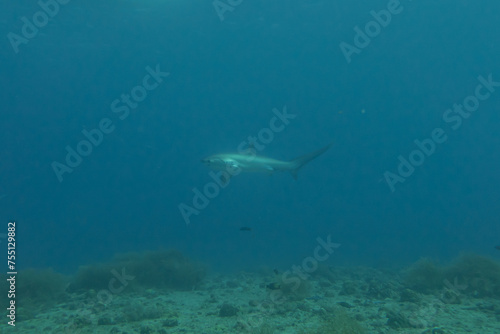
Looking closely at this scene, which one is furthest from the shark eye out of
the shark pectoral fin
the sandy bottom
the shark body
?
the sandy bottom

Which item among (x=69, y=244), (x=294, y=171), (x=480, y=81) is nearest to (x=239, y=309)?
(x=294, y=171)

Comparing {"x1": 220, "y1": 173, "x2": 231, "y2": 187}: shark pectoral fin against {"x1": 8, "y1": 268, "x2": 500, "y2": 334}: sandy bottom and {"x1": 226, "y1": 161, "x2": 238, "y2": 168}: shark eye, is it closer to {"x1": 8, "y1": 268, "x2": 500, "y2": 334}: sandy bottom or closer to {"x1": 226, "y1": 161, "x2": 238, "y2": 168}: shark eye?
{"x1": 226, "y1": 161, "x2": 238, "y2": 168}: shark eye

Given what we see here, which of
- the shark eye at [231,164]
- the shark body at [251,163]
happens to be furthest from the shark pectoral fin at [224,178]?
the shark eye at [231,164]

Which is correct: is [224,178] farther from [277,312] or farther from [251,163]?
[277,312]

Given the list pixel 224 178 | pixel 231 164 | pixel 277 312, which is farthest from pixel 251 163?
pixel 277 312

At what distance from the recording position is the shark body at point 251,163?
12887mm

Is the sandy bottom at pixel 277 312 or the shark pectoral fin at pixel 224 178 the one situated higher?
the shark pectoral fin at pixel 224 178

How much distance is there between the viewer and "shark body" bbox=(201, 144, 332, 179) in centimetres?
1289

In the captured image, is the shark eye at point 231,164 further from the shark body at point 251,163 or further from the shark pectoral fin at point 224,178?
the shark pectoral fin at point 224,178

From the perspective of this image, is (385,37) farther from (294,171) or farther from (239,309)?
(239,309)

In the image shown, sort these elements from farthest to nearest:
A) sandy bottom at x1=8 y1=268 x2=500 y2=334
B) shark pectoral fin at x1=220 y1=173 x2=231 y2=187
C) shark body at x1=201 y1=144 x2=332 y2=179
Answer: shark pectoral fin at x1=220 y1=173 x2=231 y2=187 → shark body at x1=201 y1=144 x2=332 y2=179 → sandy bottom at x1=8 y1=268 x2=500 y2=334

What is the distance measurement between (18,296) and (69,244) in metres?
48.8

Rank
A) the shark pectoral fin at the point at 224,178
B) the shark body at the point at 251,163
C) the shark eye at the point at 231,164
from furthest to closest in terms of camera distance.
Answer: the shark pectoral fin at the point at 224,178 < the shark eye at the point at 231,164 < the shark body at the point at 251,163

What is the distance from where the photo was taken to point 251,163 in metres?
13.8
